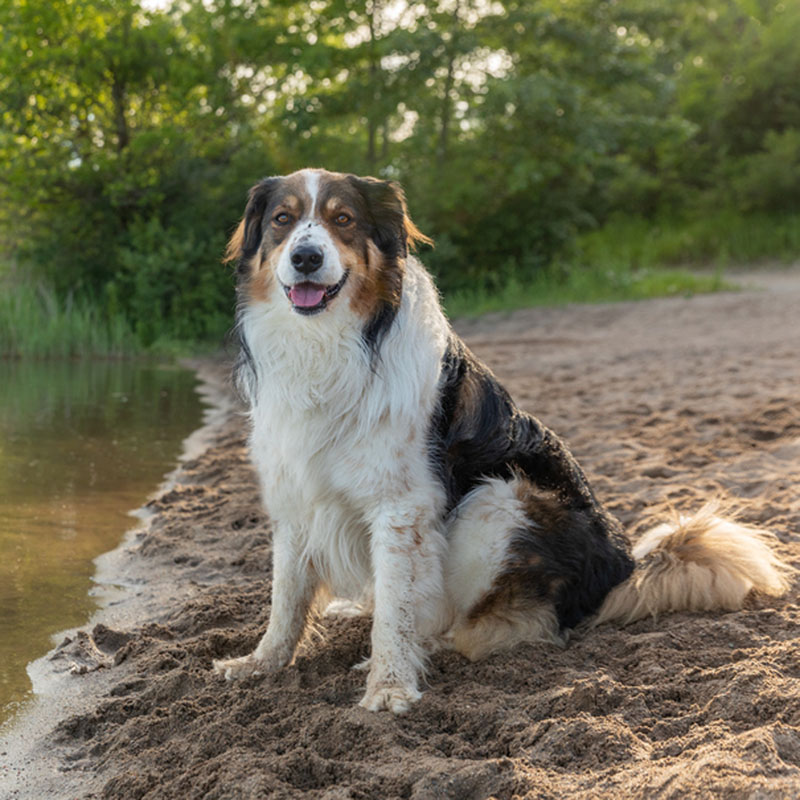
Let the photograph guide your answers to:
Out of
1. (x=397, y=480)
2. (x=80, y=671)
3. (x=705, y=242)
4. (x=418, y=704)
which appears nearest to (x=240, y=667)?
(x=80, y=671)

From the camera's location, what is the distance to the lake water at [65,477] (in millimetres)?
4473

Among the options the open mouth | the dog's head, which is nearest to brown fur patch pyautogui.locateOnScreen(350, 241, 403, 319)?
the dog's head

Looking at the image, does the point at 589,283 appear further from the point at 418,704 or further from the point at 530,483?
the point at 418,704

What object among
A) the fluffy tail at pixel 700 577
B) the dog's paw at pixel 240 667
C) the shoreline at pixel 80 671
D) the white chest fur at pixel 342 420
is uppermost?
the white chest fur at pixel 342 420

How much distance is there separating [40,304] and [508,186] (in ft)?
29.5

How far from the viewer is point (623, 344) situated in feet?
40.3

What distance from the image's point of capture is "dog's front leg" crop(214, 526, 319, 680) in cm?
380

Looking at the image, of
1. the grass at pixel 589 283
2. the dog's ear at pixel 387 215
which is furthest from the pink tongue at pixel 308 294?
the grass at pixel 589 283

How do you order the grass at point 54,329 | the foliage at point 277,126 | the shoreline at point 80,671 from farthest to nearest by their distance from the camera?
the foliage at point 277,126 → the grass at point 54,329 → the shoreline at point 80,671

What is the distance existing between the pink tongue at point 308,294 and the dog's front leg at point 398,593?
0.85m

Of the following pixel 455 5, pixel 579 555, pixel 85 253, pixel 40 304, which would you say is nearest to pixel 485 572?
pixel 579 555

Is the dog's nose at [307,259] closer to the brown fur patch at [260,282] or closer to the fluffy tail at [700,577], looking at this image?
the brown fur patch at [260,282]

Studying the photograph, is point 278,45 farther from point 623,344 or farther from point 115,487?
point 115,487

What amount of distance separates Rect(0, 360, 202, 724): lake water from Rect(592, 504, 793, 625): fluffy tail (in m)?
2.47
